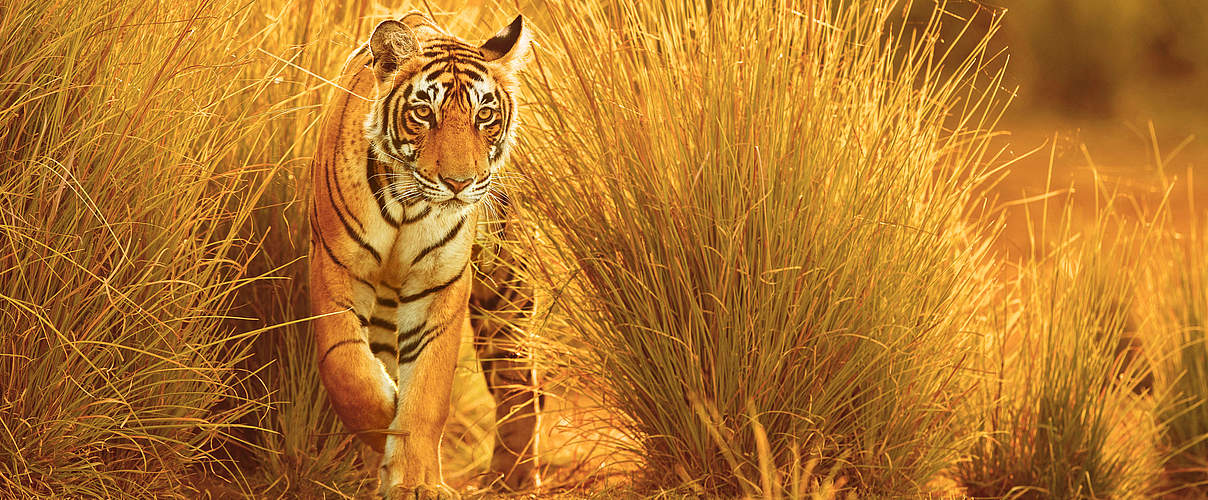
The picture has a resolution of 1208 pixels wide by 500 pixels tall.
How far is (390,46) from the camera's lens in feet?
7.44

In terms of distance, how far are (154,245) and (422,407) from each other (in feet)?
2.19

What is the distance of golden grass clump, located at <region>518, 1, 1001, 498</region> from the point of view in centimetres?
265

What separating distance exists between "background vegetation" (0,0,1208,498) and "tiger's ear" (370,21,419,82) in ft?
0.93

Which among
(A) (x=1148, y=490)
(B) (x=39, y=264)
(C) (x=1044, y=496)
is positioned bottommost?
(A) (x=1148, y=490)

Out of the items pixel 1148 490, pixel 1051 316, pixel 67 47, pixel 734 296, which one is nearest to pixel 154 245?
pixel 67 47

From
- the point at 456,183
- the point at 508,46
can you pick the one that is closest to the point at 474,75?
the point at 508,46

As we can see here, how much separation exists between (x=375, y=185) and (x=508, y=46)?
37 cm

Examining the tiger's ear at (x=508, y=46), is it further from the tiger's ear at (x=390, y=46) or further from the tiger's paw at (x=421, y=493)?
the tiger's paw at (x=421, y=493)

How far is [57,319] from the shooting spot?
2373mm

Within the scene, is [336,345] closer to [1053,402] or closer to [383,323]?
[383,323]

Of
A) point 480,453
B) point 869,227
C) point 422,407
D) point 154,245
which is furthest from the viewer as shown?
point 480,453

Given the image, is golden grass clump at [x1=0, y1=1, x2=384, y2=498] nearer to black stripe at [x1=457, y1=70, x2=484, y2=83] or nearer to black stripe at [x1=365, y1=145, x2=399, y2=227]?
black stripe at [x1=365, y1=145, x2=399, y2=227]

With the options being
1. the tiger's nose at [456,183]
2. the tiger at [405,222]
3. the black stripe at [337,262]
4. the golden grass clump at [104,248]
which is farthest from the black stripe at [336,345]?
the tiger's nose at [456,183]

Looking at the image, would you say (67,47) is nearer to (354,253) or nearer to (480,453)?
(354,253)
